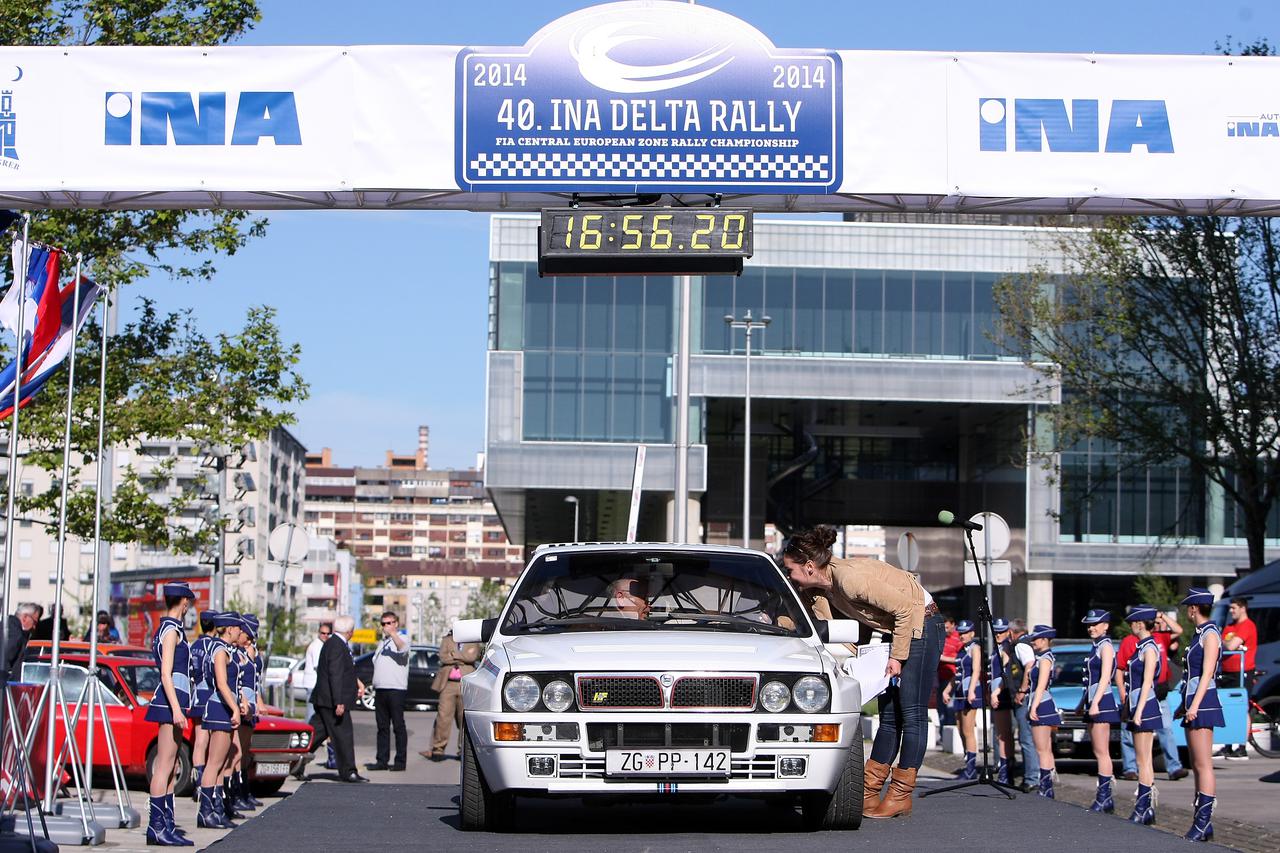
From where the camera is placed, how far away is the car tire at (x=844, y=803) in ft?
32.2

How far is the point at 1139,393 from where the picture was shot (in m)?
37.7

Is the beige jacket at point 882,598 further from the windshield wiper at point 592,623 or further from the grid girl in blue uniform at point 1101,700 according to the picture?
the grid girl in blue uniform at point 1101,700

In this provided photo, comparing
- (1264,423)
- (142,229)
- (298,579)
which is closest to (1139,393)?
(1264,423)

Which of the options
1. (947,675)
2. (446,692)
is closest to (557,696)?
A: (446,692)

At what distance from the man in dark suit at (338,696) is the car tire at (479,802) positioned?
8.91 m

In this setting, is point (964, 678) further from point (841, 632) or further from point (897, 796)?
point (841, 632)

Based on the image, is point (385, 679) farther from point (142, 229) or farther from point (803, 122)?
point (803, 122)

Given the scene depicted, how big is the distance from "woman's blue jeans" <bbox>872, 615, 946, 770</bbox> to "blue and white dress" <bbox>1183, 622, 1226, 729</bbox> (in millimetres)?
1576

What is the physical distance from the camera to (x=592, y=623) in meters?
10.1

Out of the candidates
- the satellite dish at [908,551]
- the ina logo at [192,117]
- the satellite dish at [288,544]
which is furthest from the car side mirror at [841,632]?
the satellite dish at [288,544]

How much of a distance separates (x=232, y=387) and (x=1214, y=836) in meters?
16.2

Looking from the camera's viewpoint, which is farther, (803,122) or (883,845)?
(803,122)

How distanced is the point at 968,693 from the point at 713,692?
10.7 meters

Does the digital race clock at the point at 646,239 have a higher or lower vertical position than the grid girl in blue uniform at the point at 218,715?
higher
